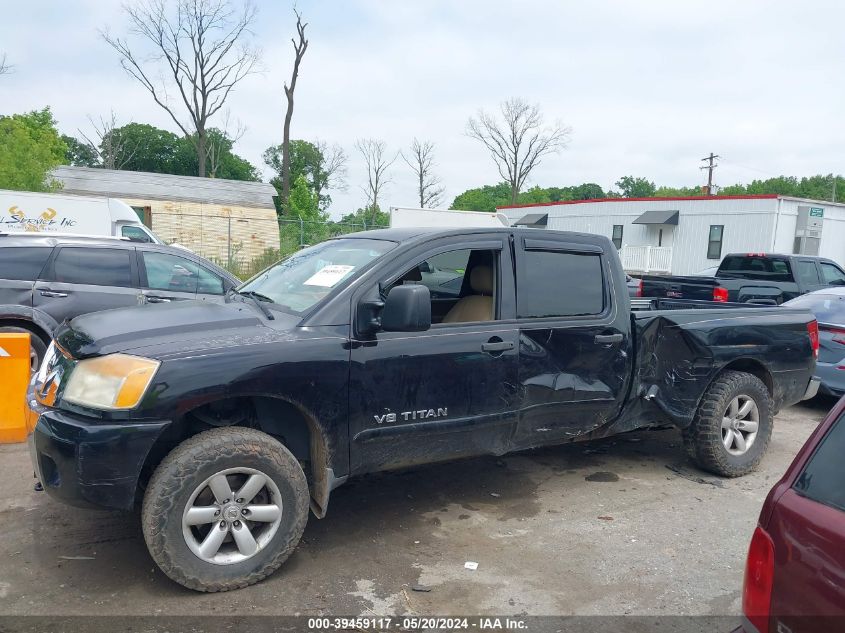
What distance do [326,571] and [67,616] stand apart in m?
1.24

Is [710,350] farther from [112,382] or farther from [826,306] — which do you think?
[112,382]

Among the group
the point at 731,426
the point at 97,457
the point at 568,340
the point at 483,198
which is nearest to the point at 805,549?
the point at 568,340

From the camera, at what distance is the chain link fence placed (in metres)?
25.5

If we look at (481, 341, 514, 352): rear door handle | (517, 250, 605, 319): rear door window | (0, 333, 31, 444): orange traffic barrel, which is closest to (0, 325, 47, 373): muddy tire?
(0, 333, 31, 444): orange traffic barrel

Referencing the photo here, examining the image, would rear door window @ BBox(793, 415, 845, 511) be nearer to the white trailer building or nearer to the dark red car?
the dark red car

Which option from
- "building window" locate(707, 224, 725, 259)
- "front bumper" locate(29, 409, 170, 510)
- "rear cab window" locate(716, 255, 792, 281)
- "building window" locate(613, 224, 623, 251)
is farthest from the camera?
"building window" locate(613, 224, 623, 251)

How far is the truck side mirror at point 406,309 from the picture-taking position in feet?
11.7

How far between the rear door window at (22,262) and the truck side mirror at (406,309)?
5109 millimetres

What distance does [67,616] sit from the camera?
10.1 feet

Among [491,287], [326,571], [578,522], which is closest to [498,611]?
[326,571]

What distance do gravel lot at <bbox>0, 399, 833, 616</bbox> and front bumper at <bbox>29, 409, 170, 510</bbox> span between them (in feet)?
1.78

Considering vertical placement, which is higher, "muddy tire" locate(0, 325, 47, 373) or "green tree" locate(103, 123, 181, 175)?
"green tree" locate(103, 123, 181, 175)

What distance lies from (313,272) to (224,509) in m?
1.56

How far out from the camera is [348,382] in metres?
3.60
